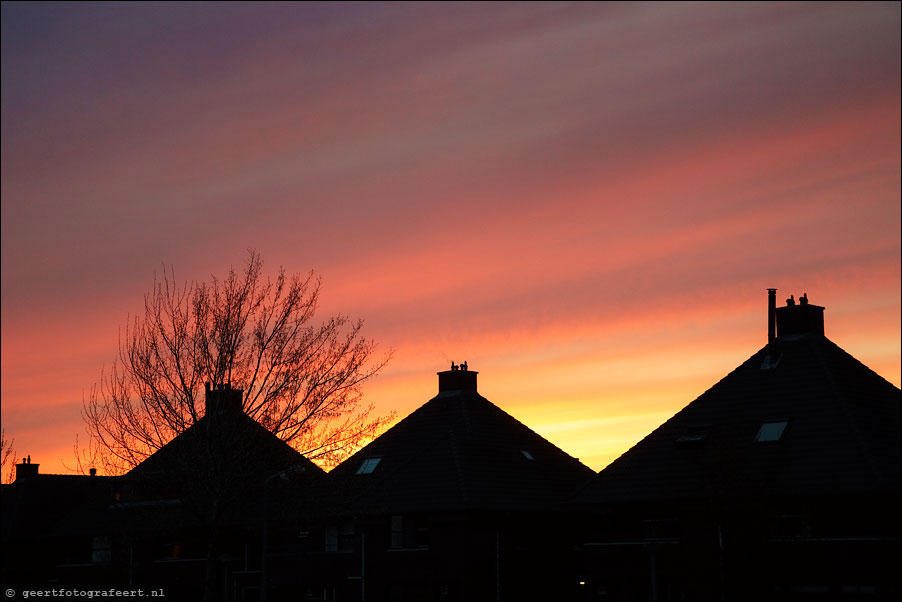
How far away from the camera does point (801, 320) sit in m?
49.5

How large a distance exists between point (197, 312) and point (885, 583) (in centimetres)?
2740

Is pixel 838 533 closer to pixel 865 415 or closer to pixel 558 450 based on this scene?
pixel 865 415

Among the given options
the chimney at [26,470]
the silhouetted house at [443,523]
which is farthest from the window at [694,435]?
the chimney at [26,470]

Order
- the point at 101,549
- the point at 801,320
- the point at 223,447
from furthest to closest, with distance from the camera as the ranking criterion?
the point at 101,549
the point at 801,320
the point at 223,447

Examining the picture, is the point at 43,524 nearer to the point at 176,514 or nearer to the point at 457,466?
the point at 176,514

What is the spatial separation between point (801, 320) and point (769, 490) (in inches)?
402

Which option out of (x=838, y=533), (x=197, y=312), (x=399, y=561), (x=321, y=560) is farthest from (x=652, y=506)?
(x=197, y=312)

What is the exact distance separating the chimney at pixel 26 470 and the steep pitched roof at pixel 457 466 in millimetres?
27625

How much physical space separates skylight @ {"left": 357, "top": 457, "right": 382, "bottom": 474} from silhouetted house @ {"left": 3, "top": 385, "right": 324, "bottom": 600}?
386 cm

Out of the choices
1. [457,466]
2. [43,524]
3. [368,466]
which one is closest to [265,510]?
[457,466]

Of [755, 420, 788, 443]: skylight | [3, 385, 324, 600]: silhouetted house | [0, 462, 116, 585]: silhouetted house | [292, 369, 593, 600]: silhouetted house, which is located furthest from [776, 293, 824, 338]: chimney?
[0, 462, 116, 585]: silhouetted house

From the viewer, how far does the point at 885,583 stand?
3962cm

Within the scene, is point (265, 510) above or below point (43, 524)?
above

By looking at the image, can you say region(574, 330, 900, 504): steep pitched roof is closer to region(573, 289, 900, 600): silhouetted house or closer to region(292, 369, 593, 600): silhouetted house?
region(573, 289, 900, 600): silhouetted house
